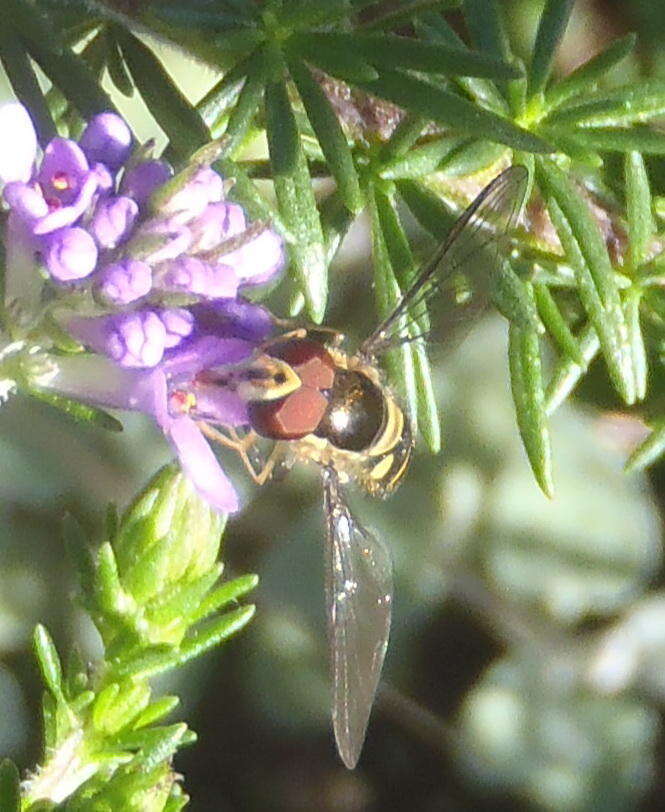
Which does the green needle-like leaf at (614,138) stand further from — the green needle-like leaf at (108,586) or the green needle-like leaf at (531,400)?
the green needle-like leaf at (108,586)

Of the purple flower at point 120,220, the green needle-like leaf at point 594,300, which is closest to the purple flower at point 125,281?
the purple flower at point 120,220

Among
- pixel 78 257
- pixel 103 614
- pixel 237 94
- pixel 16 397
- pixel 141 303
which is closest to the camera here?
pixel 78 257

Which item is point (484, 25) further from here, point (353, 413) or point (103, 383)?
point (103, 383)

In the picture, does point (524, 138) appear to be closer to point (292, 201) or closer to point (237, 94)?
point (292, 201)

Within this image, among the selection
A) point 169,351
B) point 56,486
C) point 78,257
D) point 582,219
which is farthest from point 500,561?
point 78,257

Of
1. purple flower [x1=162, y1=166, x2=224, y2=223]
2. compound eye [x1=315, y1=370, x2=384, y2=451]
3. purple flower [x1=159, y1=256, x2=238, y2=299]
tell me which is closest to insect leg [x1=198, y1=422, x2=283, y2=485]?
compound eye [x1=315, y1=370, x2=384, y2=451]

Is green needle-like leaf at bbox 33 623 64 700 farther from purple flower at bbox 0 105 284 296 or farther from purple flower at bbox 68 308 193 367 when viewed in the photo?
purple flower at bbox 0 105 284 296

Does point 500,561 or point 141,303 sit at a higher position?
point 141,303
